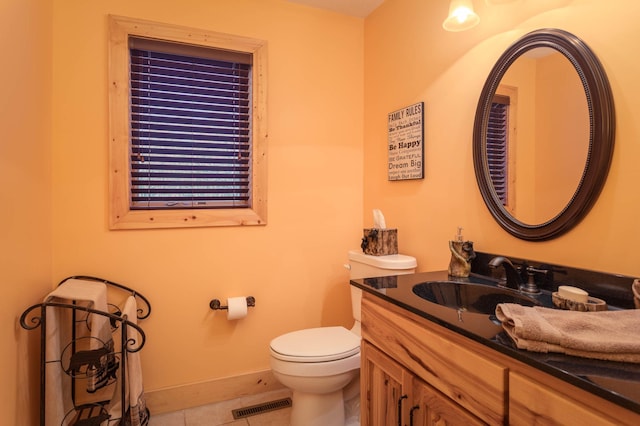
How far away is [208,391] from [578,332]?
2052mm

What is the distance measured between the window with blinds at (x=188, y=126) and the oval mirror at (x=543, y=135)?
1423 millimetres

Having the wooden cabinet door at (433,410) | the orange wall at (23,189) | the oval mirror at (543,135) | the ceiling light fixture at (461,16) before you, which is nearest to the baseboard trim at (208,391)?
the orange wall at (23,189)

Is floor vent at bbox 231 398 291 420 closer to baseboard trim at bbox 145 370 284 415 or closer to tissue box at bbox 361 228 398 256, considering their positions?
baseboard trim at bbox 145 370 284 415

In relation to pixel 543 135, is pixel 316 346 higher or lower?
lower

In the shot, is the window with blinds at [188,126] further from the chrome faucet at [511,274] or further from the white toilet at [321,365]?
the chrome faucet at [511,274]

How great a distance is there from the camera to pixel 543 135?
4.48 feet

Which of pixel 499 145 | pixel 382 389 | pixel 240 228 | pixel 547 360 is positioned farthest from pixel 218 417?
pixel 499 145

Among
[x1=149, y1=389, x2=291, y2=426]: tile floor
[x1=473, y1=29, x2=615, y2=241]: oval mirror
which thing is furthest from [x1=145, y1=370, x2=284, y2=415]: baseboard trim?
[x1=473, y1=29, x2=615, y2=241]: oval mirror

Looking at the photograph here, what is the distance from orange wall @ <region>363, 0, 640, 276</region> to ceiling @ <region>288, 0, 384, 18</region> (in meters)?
0.05

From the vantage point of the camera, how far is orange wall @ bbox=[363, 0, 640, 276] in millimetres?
1128

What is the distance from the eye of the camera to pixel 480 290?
1.42 m

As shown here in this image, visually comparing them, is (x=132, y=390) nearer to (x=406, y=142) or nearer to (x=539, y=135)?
(x=406, y=142)

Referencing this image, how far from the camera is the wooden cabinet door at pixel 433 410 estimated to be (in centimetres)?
97

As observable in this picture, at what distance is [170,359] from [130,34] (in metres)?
1.88
